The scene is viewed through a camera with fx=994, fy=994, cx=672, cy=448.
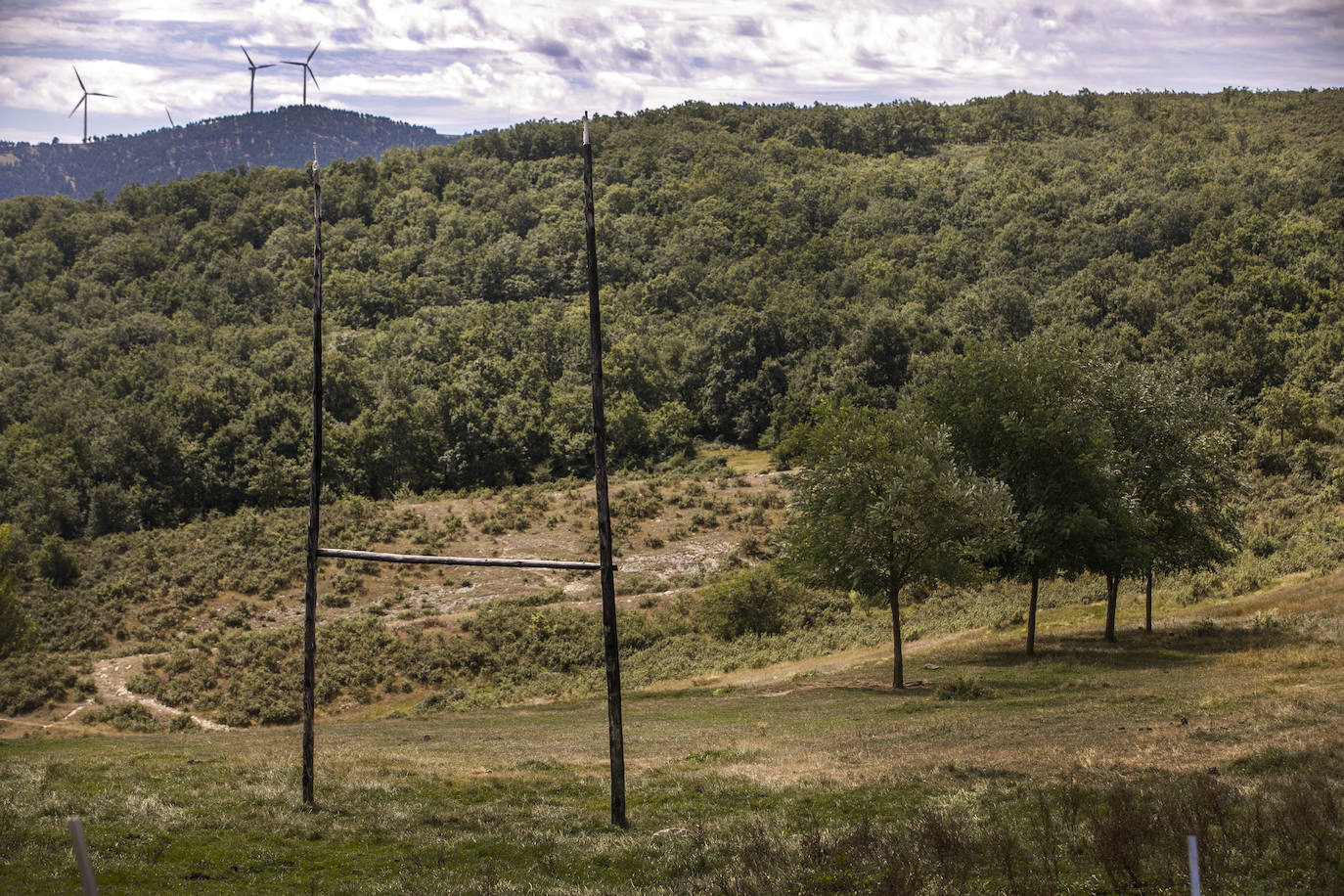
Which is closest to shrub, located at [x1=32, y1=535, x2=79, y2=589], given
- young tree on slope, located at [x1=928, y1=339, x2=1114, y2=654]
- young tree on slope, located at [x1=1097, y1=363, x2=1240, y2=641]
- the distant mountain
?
young tree on slope, located at [x1=928, y1=339, x2=1114, y2=654]

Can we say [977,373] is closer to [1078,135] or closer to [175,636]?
[175,636]

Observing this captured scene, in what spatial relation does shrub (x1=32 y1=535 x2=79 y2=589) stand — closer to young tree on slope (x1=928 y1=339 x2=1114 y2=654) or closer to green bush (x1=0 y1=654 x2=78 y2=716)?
green bush (x1=0 y1=654 x2=78 y2=716)

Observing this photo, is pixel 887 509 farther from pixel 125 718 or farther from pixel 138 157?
pixel 138 157

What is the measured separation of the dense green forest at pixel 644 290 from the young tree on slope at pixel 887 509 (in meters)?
9.54

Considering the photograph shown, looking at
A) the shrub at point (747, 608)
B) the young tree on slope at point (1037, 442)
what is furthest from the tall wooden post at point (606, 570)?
the shrub at point (747, 608)

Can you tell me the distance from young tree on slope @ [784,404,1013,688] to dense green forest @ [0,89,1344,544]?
954cm

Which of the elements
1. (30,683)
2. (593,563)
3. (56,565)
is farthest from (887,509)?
(56,565)

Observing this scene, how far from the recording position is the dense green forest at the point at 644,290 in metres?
90.2

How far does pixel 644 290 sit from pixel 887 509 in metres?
111

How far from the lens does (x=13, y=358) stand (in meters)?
126

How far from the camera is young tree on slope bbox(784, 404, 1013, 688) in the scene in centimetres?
3030

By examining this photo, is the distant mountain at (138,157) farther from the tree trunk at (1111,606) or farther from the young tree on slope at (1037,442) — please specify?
the tree trunk at (1111,606)

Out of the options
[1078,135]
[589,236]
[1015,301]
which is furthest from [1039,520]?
[1078,135]

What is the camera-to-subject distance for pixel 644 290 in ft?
454
